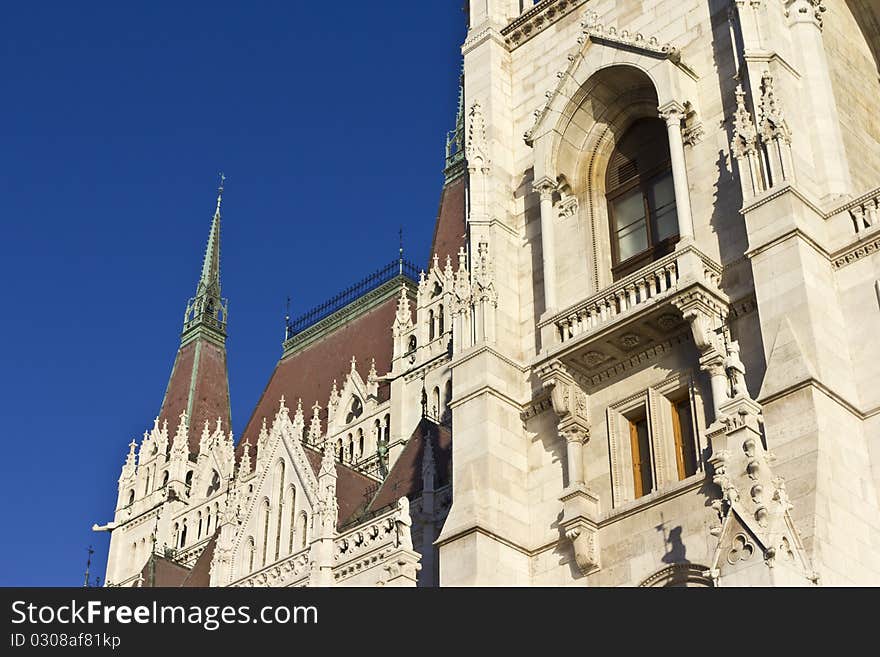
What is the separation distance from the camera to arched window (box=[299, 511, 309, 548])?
31.9 metres

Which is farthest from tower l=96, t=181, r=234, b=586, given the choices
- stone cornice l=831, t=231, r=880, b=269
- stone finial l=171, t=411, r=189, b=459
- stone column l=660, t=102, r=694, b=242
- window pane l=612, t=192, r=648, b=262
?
stone cornice l=831, t=231, r=880, b=269

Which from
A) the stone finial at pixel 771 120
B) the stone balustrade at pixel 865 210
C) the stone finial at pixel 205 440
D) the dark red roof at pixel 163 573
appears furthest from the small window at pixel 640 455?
the stone finial at pixel 205 440

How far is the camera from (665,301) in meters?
17.8

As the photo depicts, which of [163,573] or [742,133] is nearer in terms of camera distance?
[742,133]

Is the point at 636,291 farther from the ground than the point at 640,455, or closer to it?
farther from the ground

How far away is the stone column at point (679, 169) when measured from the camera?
1845cm

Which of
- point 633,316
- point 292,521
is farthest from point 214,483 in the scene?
point 633,316

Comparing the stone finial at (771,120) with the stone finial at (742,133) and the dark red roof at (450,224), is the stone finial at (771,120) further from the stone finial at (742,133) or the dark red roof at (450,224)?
the dark red roof at (450,224)

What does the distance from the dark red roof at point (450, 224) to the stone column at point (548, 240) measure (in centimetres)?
2496

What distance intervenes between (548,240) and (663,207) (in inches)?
64.6

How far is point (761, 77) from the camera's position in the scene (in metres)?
18.3

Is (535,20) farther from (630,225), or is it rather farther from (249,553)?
(249,553)
